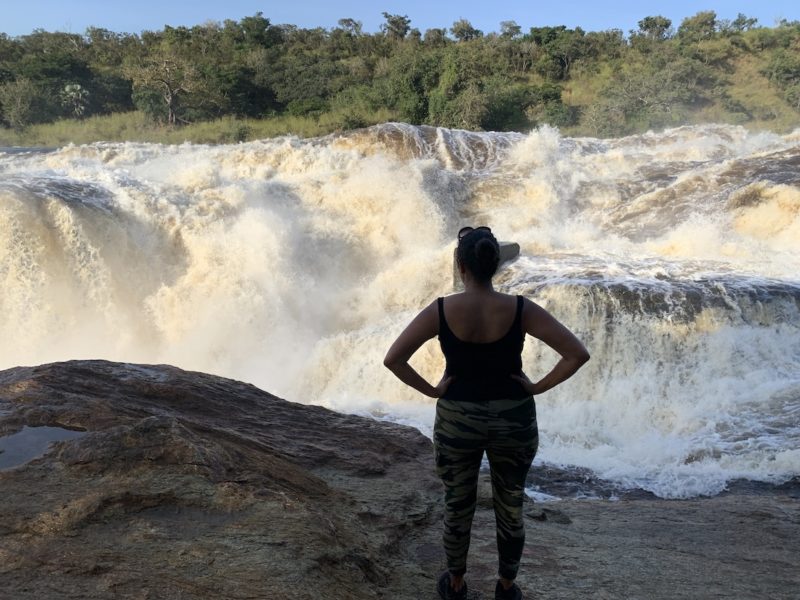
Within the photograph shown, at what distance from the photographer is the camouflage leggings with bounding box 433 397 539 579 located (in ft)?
6.16

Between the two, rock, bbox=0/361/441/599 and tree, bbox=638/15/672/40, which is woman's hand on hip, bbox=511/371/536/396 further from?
tree, bbox=638/15/672/40

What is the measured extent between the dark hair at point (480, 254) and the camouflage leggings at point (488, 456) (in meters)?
0.37

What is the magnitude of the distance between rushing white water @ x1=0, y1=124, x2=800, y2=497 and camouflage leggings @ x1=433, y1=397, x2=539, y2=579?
3897 mm

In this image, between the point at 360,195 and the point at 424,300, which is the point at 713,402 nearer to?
the point at 424,300

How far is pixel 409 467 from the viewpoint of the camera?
3346 mm

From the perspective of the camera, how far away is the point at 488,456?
76.5 inches

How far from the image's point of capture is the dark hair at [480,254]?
1878 mm

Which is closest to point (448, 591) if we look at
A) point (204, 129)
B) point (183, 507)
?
point (183, 507)

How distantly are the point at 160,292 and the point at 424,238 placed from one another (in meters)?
5.08

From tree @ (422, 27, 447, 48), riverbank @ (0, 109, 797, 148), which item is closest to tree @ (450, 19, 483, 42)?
tree @ (422, 27, 447, 48)

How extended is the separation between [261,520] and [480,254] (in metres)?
1.07

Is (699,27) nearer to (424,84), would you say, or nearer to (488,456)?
(424,84)

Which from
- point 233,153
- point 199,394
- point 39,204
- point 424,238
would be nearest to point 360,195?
point 424,238

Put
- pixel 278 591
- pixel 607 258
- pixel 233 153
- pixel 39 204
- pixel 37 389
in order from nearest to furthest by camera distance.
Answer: pixel 278 591 < pixel 37 389 < pixel 39 204 < pixel 607 258 < pixel 233 153
